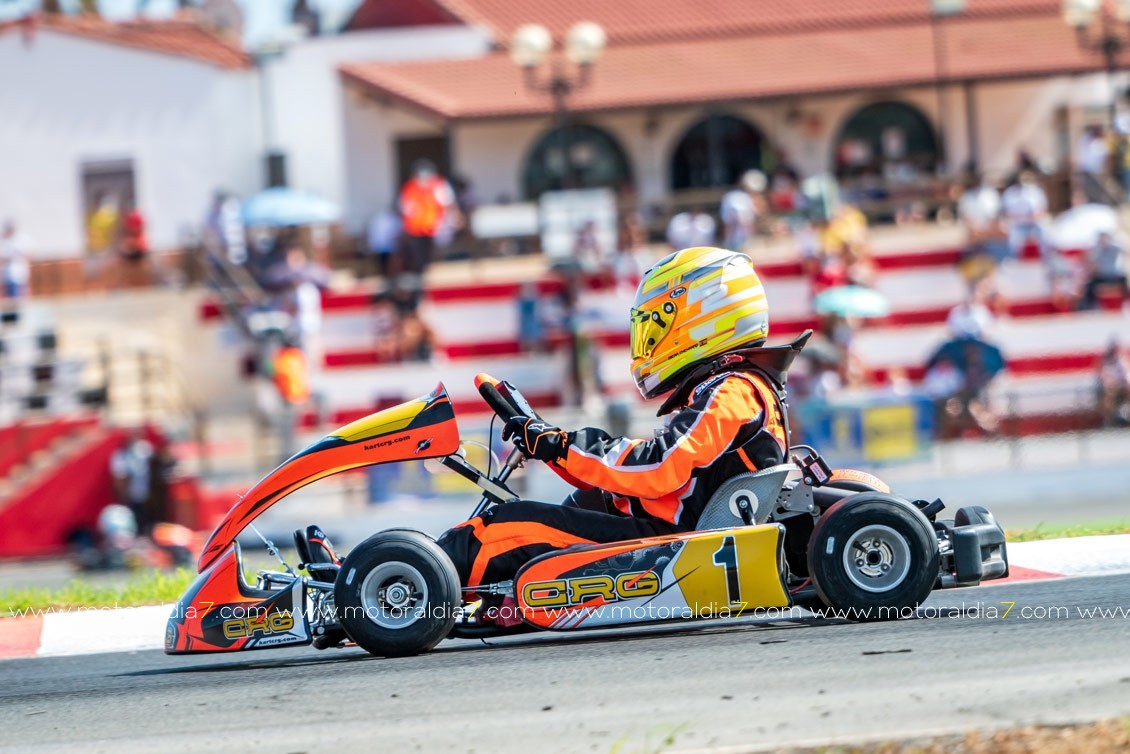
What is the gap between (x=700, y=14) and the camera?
28531mm

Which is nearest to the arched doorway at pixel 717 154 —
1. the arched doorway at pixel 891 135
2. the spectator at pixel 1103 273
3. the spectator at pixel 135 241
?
the arched doorway at pixel 891 135

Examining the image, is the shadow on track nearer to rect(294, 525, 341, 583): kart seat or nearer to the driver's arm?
rect(294, 525, 341, 583): kart seat

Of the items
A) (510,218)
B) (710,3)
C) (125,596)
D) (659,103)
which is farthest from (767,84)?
(125,596)

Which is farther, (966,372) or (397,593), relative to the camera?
(966,372)

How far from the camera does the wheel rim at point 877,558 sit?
17.9 ft

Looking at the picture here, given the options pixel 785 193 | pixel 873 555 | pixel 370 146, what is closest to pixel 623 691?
pixel 873 555

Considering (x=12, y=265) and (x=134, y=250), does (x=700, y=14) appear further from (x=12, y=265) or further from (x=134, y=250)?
(x=12, y=265)

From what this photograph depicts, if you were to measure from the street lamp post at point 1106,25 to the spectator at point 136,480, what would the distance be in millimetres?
13525

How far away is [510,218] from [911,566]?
16.6 m

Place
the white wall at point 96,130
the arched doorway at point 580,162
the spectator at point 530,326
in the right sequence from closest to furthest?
the spectator at point 530,326 < the white wall at point 96,130 < the arched doorway at point 580,162

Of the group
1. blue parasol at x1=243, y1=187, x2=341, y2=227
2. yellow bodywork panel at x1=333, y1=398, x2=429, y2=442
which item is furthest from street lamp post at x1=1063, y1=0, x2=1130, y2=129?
yellow bodywork panel at x1=333, y1=398, x2=429, y2=442

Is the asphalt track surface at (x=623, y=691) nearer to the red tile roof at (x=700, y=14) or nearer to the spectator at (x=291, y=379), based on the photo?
the spectator at (x=291, y=379)

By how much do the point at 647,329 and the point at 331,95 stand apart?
2312cm

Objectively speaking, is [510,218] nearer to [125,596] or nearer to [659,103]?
[659,103]
